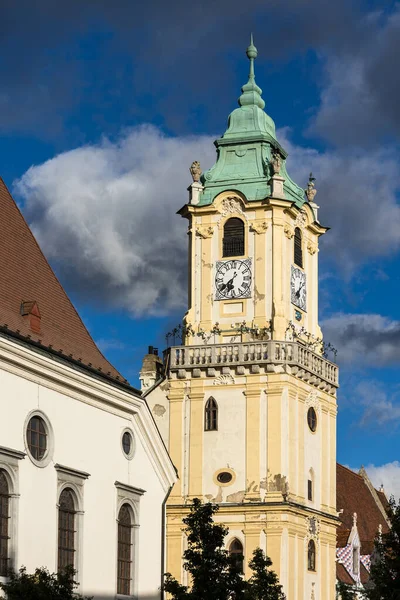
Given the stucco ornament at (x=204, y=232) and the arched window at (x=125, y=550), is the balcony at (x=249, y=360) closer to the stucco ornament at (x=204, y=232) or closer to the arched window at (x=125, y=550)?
the stucco ornament at (x=204, y=232)

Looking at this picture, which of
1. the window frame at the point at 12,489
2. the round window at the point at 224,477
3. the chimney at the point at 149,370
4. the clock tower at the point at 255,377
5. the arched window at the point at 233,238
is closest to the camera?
the window frame at the point at 12,489

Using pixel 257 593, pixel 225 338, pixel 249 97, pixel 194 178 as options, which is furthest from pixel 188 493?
→ pixel 257 593

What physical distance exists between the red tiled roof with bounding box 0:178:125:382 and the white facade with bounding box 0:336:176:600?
1078 mm

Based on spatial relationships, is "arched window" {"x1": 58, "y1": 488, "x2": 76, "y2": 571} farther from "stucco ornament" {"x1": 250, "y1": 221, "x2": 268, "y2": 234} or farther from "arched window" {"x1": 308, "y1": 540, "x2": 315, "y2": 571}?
"stucco ornament" {"x1": 250, "y1": 221, "x2": 268, "y2": 234}

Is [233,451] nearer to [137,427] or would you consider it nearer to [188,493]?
[188,493]

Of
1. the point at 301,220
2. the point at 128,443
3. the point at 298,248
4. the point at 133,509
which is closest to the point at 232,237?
the point at 298,248

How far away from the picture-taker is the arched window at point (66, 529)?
4084 cm

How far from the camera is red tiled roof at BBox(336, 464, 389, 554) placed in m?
87.2

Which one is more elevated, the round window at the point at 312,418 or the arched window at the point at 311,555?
the round window at the point at 312,418

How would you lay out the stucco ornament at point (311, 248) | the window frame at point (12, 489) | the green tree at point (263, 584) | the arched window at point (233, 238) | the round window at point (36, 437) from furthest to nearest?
the stucco ornament at point (311, 248), the arched window at point (233, 238), the green tree at point (263, 584), the round window at point (36, 437), the window frame at point (12, 489)

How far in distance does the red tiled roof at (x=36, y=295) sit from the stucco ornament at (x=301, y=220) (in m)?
28.5

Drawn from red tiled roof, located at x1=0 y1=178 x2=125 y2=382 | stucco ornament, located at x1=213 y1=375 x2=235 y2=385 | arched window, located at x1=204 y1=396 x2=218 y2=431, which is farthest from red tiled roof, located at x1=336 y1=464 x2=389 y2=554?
red tiled roof, located at x1=0 y1=178 x2=125 y2=382

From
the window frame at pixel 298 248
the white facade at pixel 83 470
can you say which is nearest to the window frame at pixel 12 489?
the white facade at pixel 83 470

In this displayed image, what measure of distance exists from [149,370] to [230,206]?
31.3 feet
